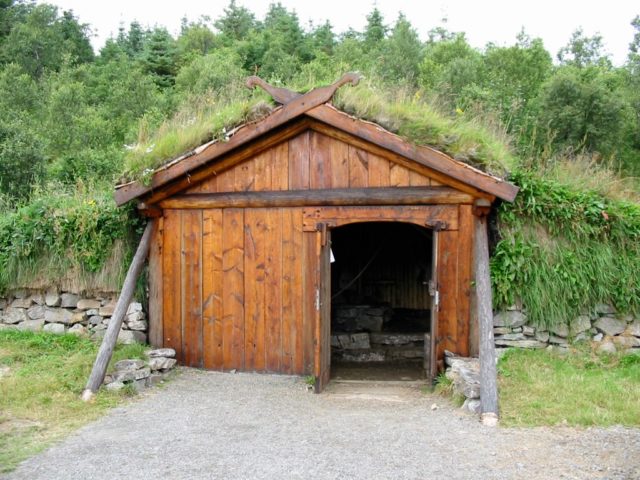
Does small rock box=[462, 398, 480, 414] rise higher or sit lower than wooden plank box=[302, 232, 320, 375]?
lower

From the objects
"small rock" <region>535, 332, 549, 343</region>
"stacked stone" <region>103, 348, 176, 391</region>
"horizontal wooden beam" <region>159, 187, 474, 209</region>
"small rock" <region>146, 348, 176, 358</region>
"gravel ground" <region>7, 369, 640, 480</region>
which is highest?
"horizontal wooden beam" <region>159, 187, 474, 209</region>

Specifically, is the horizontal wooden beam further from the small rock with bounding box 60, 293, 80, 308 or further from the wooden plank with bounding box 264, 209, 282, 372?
the small rock with bounding box 60, 293, 80, 308

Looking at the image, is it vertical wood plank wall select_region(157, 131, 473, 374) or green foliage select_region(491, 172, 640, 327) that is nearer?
green foliage select_region(491, 172, 640, 327)

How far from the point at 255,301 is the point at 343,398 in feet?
6.21

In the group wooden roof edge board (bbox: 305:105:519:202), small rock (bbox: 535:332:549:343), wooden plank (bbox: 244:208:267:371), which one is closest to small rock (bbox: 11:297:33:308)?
wooden plank (bbox: 244:208:267:371)

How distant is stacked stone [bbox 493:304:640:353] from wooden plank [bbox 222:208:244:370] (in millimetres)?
3486

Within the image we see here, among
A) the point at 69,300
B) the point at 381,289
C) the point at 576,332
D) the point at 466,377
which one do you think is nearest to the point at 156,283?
the point at 69,300

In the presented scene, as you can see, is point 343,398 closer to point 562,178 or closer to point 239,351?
point 239,351

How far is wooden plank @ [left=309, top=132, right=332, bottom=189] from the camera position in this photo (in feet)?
26.6

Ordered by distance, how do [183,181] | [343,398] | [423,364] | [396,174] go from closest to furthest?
1. [343,398]
2. [396,174]
3. [183,181]
4. [423,364]

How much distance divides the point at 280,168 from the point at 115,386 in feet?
11.6

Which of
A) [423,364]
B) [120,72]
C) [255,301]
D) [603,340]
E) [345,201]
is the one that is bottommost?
[423,364]

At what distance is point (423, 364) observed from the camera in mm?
10133

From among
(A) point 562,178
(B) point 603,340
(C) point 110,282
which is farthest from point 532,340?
(C) point 110,282
